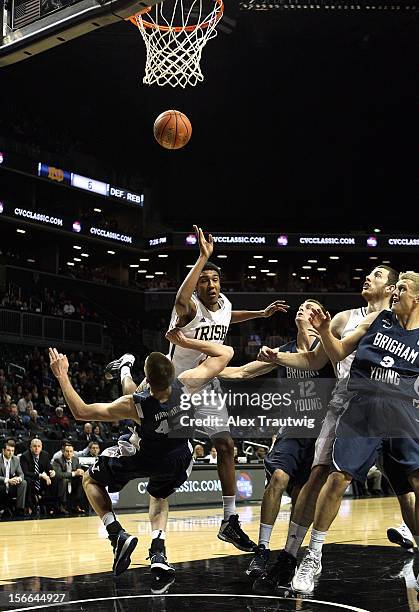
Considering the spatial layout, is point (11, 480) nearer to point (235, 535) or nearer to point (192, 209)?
point (235, 535)

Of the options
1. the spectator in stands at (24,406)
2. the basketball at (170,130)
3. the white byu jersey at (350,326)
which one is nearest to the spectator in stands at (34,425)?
the spectator in stands at (24,406)

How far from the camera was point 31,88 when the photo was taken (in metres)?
29.2

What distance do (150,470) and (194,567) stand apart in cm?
144

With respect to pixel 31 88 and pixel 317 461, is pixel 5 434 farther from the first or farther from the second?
pixel 31 88

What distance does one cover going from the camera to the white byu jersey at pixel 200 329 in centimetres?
661

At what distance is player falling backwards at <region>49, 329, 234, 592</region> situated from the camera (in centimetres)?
571

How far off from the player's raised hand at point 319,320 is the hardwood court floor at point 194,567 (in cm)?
169

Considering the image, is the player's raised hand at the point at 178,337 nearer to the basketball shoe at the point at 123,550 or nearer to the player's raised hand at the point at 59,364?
the player's raised hand at the point at 59,364

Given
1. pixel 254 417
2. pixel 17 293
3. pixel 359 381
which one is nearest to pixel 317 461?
pixel 359 381

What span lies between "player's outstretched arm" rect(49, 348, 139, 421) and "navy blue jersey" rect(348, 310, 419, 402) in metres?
1.61

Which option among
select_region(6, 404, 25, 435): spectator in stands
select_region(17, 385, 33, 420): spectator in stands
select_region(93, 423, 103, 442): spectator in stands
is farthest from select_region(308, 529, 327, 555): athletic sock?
select_region(17, 385, 33, 420): spectator in stands

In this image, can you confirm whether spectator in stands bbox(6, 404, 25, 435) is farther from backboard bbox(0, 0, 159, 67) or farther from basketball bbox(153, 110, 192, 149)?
backboard bbox(0, 0, 159, 67)

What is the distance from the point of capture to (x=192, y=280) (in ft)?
20.0

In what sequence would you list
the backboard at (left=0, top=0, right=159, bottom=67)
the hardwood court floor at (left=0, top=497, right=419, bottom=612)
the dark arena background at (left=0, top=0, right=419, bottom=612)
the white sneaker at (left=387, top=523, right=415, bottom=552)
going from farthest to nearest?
the dark arena background at (left=0, top=0, right=419, bottom=612)
the white sneaker at (left=387, top=523, right=415, bottom=552)
the backboard at (left=0, top=0, right=159, bottom=67)
the hardwood court floor at (left=0, top=497, right=419, bottom=612)
